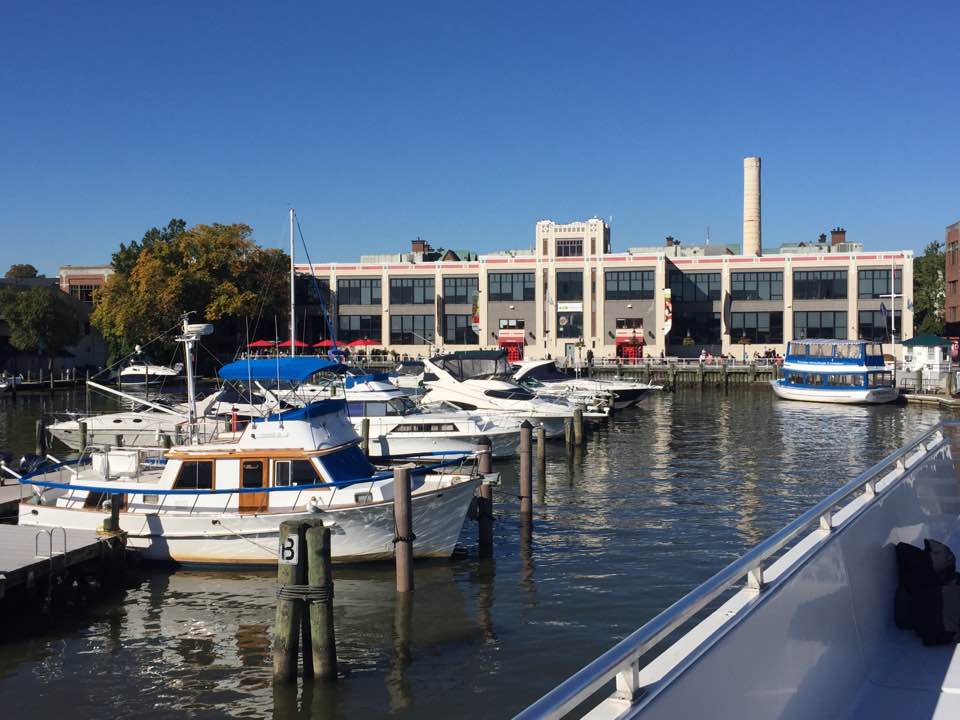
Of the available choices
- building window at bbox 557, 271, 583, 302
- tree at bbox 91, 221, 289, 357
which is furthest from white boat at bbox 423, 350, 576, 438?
building window at bbox 557, 271, 583, 302

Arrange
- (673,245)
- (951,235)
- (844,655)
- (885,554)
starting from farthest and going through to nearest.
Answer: (673,245), (951,235), (885,554), (844,655)

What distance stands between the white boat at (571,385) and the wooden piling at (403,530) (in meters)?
34.0

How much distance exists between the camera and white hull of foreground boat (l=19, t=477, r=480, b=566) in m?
19.0

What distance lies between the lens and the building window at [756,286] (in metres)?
89.8

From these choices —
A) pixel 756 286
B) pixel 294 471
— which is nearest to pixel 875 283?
pixel 756 286

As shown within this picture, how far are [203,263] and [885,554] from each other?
80.3 metres

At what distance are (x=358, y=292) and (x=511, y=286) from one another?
1724cm

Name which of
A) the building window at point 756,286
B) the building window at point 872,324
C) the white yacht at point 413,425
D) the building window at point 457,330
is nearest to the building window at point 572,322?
the building window at point 457,330

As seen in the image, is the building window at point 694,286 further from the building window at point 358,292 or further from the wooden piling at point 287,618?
the wooden piling at point 287,618

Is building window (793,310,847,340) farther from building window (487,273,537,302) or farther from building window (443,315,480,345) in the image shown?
building window (443,315,480,345)

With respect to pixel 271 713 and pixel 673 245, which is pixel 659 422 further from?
pixel 673 245

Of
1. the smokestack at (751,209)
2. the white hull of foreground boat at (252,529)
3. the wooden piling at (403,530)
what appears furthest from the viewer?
the smokestack at (751,209)

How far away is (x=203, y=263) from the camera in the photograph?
82.6 m

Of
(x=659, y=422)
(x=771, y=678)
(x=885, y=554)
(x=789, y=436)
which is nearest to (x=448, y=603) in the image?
(x=885, y=554)
